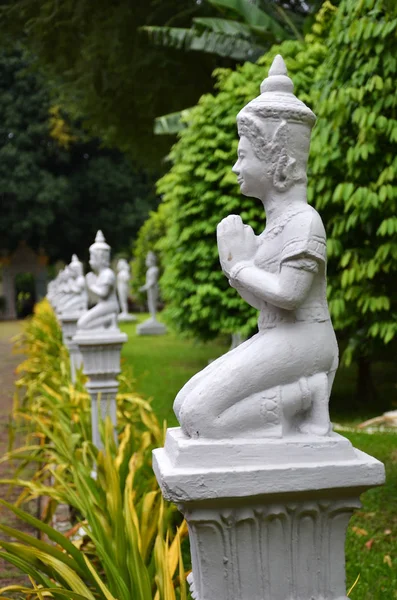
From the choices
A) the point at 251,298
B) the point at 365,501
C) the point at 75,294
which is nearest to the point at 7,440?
the point at 75,294

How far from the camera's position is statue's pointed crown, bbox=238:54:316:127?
2.24 m

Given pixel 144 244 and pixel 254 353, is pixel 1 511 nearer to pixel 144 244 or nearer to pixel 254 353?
pixel 254 353

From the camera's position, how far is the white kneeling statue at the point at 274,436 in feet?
6.97

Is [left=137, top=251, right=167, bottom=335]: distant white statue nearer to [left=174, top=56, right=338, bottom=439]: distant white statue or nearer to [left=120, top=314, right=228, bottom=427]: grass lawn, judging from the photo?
[left=120, top=314, right=228, bottom=427]: grass lawn

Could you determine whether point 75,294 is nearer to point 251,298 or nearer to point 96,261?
point 96,261

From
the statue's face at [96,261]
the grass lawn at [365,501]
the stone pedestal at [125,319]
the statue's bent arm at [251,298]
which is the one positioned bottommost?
the stone pedestal at [125,319]

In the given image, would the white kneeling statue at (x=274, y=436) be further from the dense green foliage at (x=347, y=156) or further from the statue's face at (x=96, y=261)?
the statue's face at (x=96, y=261)

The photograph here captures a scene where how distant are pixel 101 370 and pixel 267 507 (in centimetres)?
353

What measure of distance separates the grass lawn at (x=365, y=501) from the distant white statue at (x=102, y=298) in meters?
1.76

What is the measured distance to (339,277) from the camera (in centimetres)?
621

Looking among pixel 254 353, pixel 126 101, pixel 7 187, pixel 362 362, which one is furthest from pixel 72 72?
pixel 7 187

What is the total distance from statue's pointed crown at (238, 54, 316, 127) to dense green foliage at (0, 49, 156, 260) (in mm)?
25891

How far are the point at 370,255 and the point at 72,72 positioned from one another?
882 centimetres

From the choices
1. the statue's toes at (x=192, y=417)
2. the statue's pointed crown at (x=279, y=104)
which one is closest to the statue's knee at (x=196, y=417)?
the statue's toes at (x=192, y=417)
